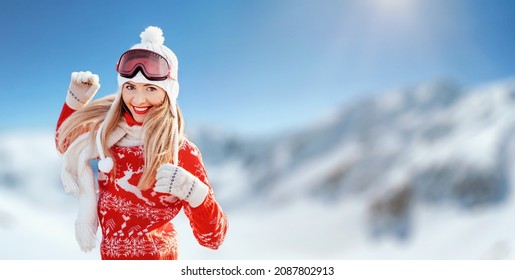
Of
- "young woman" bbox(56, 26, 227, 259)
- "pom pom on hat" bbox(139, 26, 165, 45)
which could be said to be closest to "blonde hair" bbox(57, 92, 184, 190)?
"young woman" bbox(56, 26, 227, 259)

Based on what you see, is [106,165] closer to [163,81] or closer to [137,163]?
[137,163]

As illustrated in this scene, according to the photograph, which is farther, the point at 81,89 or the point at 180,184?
the point at 81,89

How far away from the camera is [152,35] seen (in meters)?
1.44

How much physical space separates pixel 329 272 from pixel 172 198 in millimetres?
649

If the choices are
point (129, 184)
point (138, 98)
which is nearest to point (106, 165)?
point (129, 184)

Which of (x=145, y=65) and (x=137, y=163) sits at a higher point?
(x=145, y=65)

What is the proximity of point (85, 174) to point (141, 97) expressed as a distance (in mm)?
254

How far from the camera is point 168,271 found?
1498 mm

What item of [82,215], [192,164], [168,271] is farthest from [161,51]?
[168,271]

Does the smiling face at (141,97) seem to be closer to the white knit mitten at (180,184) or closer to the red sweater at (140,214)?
the red sweater at (140,214)

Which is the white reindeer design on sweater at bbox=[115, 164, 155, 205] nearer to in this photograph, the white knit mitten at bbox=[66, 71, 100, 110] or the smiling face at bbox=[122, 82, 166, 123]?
the smiling face at bbox=[122, 82, 166, 123]

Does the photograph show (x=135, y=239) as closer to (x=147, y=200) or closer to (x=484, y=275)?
(x=147, y=200)

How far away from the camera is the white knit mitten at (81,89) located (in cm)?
145

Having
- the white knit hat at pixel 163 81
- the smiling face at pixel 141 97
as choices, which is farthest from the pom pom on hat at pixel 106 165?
the smiling face at pixel 141 97
